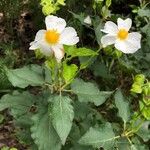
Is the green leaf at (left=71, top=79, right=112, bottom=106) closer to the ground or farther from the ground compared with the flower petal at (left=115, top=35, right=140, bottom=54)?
closer to the ground

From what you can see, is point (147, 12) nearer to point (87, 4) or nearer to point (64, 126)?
point (64, 126)

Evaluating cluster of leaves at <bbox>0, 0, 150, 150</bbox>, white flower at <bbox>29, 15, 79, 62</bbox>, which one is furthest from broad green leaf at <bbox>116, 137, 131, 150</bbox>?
white flower at <bbox>29, 15, 79, 62</bbox>

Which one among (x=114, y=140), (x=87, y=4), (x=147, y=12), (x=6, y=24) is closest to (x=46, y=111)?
(x=114, y=140)

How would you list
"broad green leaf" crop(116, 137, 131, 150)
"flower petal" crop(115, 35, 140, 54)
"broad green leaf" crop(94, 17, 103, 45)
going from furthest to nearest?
"broad green leaf" crop(94, 17, 103, 45) → "broad green leaf" crop(116, 137, 131, 150) → "flower petal" crop(115, 35, 140, 54)

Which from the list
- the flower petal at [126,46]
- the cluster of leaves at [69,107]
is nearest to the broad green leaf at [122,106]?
the cluster of leaves at [69,107]

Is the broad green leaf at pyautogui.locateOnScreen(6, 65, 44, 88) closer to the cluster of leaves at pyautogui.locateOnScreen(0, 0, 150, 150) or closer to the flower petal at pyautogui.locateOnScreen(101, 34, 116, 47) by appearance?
the cluster of leaves at pyautogui.locateOnScreen(0, 0, 150, 150)

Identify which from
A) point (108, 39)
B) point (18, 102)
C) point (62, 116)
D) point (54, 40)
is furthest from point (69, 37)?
point (18, 102)

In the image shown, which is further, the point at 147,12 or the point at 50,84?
the point at 147,12
